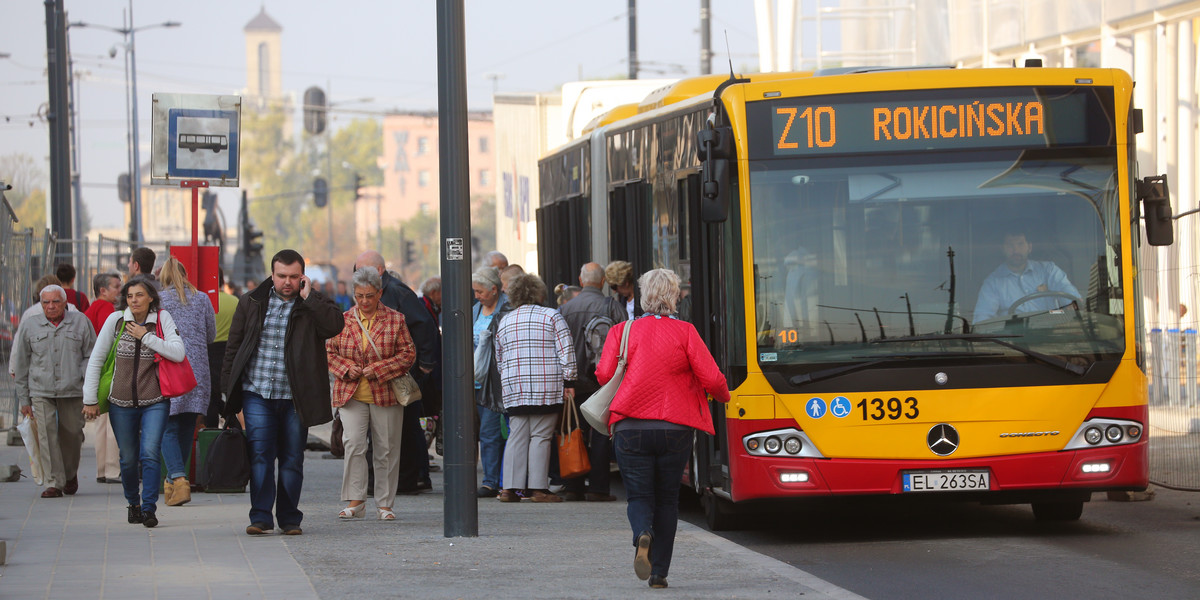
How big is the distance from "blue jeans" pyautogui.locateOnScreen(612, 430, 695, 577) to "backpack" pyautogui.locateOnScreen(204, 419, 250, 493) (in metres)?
3.08

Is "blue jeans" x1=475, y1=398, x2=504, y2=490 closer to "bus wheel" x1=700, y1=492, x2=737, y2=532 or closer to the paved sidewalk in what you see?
the paved sidewalk

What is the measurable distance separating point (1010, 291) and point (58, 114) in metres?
17.6

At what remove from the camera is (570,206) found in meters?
15.9

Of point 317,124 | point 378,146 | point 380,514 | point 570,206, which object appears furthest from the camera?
point 378,146

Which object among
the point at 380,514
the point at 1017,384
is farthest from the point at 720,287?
the point at 380,514

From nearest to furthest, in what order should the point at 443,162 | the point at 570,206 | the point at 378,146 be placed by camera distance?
the point at 443,162 < the point at 570,206 < the point at 378,146

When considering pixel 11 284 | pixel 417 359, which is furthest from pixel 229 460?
pixel 11 284

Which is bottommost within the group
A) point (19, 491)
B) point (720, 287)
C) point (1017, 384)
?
point (19, 491)

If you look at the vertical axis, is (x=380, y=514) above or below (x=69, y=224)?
below

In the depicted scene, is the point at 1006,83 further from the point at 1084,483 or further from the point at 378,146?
the point at 378,146

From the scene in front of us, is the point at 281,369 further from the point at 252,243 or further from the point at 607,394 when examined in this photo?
the point at 252,243

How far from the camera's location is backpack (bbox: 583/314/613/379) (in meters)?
12.0

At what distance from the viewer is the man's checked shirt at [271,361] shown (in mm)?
9688

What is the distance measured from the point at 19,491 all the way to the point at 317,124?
99.4 metres
